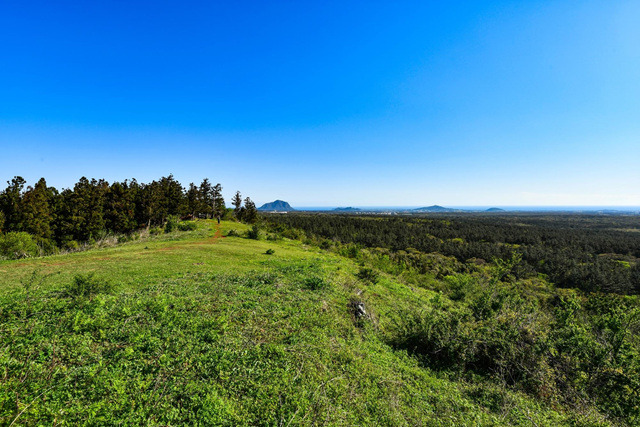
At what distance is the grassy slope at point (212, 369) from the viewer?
428cm

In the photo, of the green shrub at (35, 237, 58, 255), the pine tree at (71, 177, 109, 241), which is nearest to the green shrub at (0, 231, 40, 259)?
the green shrub at (35, 237, 58, 255)

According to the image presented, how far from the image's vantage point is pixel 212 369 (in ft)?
18.4

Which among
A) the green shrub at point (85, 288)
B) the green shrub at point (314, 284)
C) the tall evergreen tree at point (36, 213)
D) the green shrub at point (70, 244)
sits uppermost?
the tall evergreen tree at point (36, 213)

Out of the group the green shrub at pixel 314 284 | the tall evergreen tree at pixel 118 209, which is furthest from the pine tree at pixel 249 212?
the green shrub at pixel 314 284

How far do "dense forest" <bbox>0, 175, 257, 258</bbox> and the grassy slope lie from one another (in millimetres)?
22439

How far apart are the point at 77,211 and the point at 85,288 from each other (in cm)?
3899

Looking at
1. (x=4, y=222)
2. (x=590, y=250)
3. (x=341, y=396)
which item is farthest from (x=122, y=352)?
(x=590, y=250)

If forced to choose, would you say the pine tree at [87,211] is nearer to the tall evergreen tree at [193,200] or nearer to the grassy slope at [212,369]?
the tall evergreen tree at [193,200]

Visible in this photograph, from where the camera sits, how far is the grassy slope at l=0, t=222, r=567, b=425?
428 cm

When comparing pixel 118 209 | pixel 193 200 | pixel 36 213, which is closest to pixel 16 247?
pixel 36 213

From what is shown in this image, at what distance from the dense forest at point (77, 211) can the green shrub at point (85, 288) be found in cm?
1923

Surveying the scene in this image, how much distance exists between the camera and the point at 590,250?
8956 centimetres

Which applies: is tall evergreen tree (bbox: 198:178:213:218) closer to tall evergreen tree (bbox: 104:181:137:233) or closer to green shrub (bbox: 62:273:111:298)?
tall evergreen tree (bbox: 104:181:137:233)

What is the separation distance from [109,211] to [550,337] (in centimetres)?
5429
